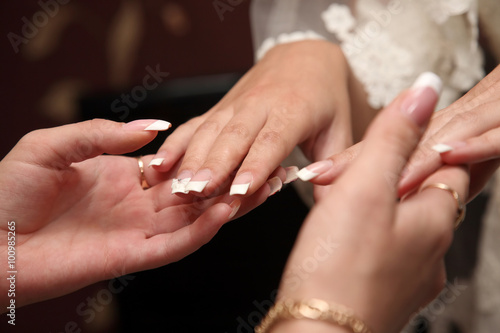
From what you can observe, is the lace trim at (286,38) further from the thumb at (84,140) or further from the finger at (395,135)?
the finger at (395,135)

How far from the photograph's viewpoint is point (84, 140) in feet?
2.03

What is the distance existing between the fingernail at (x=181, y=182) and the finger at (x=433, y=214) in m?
0.28

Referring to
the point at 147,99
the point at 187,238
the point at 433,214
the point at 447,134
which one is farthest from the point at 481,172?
the point at 147,99

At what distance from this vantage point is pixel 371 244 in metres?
0.39

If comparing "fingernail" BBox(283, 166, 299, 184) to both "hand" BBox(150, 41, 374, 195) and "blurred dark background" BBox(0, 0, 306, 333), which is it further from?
"blurred dark background" BBox(0, 0, 306, 333)

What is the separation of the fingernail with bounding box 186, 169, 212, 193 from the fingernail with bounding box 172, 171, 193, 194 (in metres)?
0.01

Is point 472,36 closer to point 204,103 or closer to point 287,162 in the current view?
point 287,162

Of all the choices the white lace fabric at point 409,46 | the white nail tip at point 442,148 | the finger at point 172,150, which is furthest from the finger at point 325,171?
the white lace fabric at point 409,46

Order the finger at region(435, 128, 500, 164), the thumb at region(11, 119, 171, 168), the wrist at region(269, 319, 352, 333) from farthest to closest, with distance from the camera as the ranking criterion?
the thumb at region(11, 119, 171, 168)
the finger at region(435, 128, 500, 164)
the wrist at region(269, 319, 352, 333)

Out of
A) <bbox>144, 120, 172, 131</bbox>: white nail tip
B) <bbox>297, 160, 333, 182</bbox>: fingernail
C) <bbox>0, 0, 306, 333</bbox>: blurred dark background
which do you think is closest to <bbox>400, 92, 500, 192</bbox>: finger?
<bbox>297, 160, 333, 182</bbox>: fingernail

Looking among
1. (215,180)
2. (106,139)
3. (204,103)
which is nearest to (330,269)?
(215,180)

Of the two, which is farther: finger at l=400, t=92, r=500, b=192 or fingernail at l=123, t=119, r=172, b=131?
fingernail at l=123, t=119, r=172, b=131

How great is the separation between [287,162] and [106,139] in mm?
400

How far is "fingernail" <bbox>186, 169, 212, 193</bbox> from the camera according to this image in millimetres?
559
